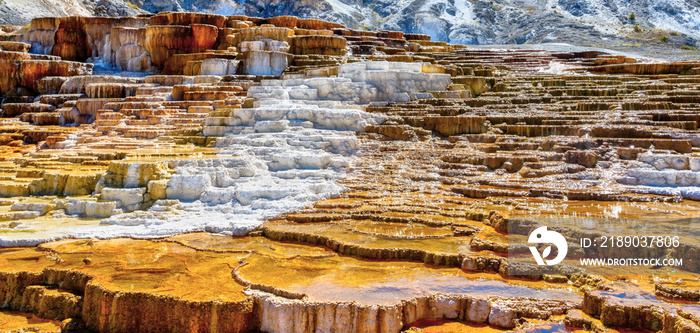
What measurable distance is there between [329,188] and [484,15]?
2682cm

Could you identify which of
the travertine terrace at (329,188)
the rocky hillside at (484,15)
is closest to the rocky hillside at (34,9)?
the rocky hillside at (484,15)

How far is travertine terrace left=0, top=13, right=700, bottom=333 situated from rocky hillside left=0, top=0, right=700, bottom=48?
9493 mm

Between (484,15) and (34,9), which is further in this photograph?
(484,15)

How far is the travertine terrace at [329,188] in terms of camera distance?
4328 mm

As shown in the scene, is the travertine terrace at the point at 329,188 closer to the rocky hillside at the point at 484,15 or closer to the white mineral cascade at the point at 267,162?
the white mineral cascade at the point at 267,162

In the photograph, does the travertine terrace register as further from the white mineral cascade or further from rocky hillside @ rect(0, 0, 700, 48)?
rocky hillside @ rect(0, 0, 700, 48)

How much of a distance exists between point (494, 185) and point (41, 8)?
22.2 m

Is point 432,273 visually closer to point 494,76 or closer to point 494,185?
point 494,185

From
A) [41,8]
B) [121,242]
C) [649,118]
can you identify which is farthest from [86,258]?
[41,8]

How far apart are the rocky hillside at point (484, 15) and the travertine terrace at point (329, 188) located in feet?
31.1

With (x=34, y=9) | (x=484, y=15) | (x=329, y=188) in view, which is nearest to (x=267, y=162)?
(x=329, y=188)

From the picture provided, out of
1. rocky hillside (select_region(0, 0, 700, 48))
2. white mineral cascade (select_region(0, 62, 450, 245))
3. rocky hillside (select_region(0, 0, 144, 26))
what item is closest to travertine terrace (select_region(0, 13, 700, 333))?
Answer: white mineral cascade (select_region(0, 62, 450, 245))

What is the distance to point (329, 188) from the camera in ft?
25.5

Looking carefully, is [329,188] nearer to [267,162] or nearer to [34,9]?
[267,162]
